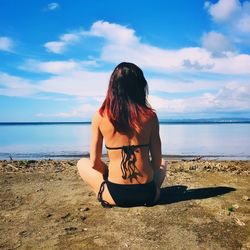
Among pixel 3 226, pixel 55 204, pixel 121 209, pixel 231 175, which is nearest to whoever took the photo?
pixel 3 226

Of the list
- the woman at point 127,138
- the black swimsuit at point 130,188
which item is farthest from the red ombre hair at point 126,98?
the black swimsuit at point 130,188

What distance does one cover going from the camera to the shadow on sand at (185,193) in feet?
22.3

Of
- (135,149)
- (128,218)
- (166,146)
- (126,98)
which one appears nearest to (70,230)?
(128,218)

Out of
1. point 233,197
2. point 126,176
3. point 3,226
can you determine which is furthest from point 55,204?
point 233,197

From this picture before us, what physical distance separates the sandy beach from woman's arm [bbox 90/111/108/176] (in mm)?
816

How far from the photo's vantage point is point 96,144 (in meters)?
5.88

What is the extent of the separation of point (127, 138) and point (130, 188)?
857 mm

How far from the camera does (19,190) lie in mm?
8125

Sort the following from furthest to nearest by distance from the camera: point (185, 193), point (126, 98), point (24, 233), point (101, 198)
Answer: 1. point (185, 193)
2. point (101, 198)
3. point (126, 98)
4. point (24, 233)

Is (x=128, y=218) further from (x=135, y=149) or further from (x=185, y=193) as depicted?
(x=185, y=193)

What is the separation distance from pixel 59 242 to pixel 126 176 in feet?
5.07

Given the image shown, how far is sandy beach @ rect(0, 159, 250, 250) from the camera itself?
4738 millimetres

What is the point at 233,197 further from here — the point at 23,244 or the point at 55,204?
the point at 23,244

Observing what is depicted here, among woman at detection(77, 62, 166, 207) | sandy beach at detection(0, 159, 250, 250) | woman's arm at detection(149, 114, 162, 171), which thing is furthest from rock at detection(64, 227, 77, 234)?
woman's arm at detection(149, 114, 162, 171)
